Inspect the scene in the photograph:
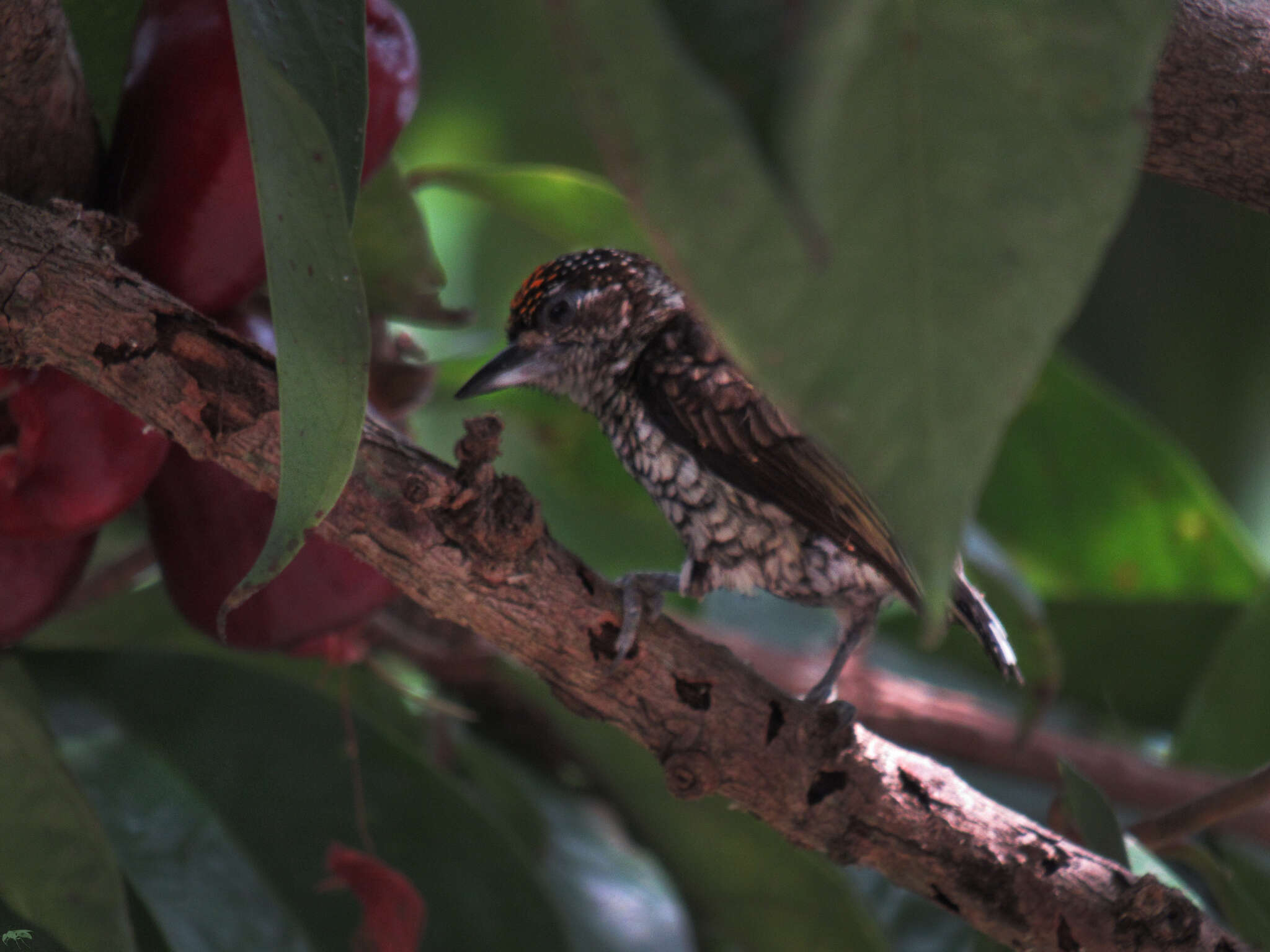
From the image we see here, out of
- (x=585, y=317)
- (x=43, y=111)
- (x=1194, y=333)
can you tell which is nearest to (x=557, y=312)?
(x=585, y=317)

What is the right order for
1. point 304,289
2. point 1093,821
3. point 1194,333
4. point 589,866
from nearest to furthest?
1. point 304,289
2. point 1093,821
3. point 589,866
4. point 1194,333

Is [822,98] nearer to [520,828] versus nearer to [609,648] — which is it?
[609,648]

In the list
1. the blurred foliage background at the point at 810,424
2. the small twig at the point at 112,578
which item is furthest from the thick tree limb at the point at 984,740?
the small twig at the point at 112,578

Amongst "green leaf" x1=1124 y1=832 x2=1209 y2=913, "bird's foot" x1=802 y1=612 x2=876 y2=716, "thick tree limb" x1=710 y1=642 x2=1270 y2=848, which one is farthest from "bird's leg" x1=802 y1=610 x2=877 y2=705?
"thick tree limb" x1=710 y1=642 x2=1270 y2=848

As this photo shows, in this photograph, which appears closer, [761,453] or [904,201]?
[904,201]

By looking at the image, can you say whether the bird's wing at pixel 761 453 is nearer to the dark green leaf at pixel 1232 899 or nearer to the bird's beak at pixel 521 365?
the bird's beak at pixel 521 365

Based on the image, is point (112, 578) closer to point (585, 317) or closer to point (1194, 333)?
point (585, 317)
